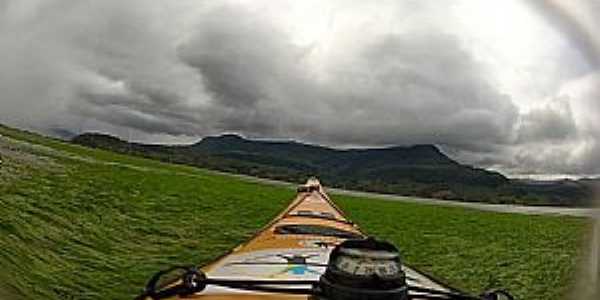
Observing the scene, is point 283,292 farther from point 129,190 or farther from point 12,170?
point 129,190

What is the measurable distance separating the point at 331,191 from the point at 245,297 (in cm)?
547

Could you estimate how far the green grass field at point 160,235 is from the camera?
1.29m

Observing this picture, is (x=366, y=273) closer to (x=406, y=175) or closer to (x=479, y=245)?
(x=479, y=245)

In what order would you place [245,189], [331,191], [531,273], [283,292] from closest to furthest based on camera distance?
[283,292]
[531,273]
[245,189]
[331,191]

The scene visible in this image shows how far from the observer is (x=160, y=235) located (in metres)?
2.43

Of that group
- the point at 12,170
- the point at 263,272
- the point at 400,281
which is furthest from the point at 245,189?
the point at 400,281

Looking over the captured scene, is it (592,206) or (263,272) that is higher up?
(592,206)

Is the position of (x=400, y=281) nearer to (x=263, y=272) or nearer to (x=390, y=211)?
(x=263, y=272)

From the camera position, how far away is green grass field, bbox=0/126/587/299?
1285mm

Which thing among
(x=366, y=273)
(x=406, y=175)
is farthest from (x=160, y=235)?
(x=406, y=175)

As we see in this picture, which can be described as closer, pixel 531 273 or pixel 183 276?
pixel 183 276

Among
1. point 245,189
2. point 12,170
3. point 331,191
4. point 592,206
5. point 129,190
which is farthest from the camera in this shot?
point 331,191

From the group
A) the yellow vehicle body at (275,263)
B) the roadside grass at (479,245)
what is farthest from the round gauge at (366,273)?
the roadside grass at (479,245)

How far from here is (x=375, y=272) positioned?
41cm
